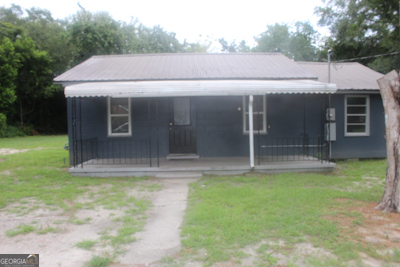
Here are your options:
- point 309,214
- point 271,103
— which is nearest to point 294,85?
point 271,103

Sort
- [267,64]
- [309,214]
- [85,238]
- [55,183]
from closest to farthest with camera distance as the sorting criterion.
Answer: [85,238]
[309,214]
[55,183]
[267,64]

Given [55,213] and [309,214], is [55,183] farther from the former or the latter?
[309,214]

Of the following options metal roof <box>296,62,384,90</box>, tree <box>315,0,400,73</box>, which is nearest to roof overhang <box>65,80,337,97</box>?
metal roof <box>296,62,384,90</box>

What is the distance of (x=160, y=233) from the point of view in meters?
3.96

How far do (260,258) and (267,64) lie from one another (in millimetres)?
7963

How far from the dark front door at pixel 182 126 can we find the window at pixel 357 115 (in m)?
5.33

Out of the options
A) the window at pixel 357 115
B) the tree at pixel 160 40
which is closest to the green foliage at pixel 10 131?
the tree at pixel 160 40

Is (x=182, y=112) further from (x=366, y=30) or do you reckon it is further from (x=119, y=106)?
(x=366, y=30)

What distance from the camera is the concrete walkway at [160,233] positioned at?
328cm

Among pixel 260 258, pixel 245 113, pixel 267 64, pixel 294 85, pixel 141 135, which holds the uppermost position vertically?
pixel 267 64

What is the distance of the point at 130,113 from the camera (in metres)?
9.20

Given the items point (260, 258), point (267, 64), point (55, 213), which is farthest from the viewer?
point (267, 64)

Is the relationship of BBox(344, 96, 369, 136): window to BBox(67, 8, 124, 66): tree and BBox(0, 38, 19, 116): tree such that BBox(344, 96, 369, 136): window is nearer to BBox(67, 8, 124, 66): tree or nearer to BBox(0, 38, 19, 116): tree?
BBox(67, 8, 124, 66): tree

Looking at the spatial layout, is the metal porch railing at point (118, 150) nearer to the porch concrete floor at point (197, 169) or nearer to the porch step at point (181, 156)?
the porch step at point (181, 156)
